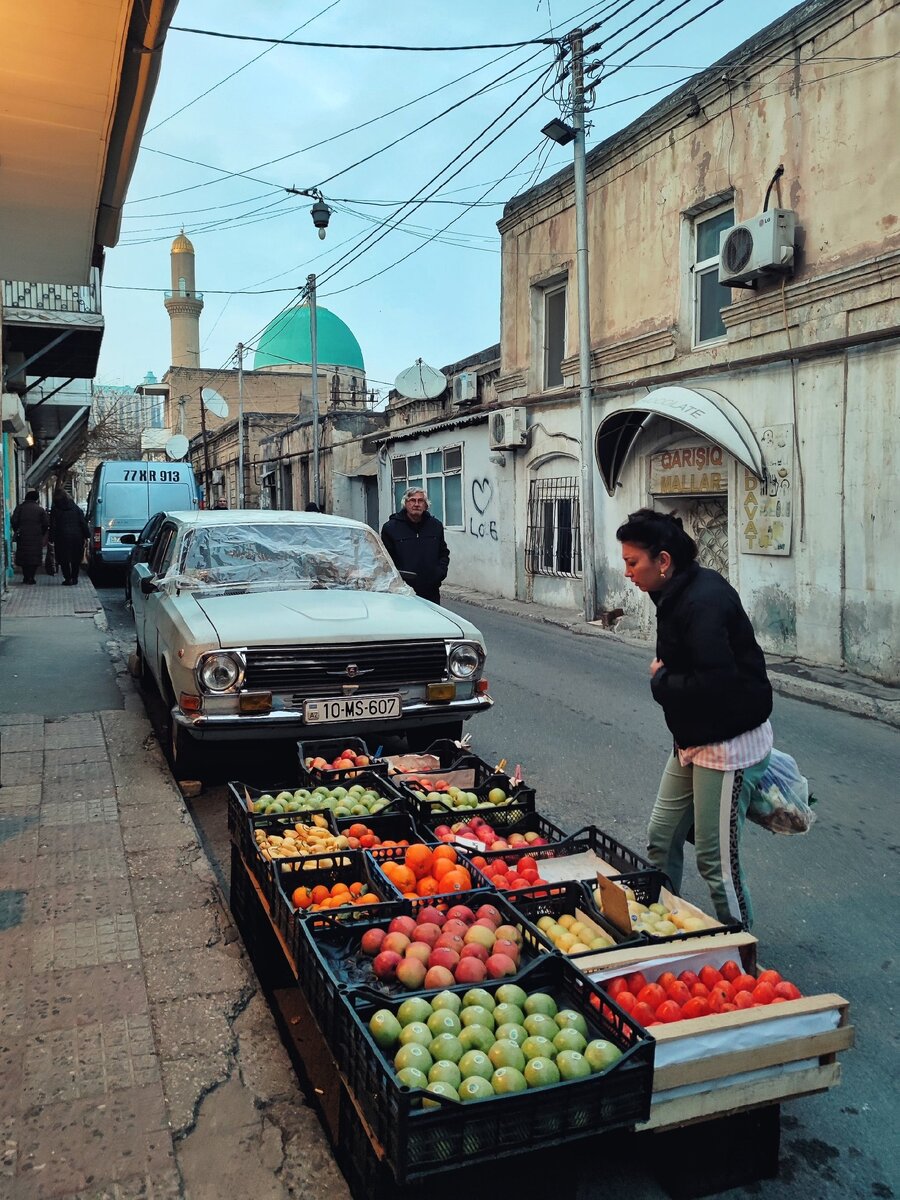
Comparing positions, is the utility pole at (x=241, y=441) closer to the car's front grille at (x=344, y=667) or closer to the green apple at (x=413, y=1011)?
the car's front grille at (x=344, y=667)

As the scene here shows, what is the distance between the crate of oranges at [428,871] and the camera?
3326 mm

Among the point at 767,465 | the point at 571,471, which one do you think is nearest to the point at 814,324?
the point at 767,465

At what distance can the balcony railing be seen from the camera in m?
16.6

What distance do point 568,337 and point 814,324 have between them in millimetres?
5961

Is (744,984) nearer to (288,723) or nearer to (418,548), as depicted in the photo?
(288,723)

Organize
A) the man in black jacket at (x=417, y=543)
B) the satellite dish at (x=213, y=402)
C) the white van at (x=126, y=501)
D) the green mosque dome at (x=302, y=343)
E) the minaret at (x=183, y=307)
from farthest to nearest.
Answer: the minaret at (x=183, y=307) → the green mosque dome at (x=302, y=343) → the satellite dish at (x=213, y=402) → the white van at (x=126, y=501) → the man in black jacket at (x=417, y=543)

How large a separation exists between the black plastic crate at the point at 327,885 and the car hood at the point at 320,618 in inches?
89.1

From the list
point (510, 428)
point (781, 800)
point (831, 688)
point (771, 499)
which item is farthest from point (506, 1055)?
point (510, 428)

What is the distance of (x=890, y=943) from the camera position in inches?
158

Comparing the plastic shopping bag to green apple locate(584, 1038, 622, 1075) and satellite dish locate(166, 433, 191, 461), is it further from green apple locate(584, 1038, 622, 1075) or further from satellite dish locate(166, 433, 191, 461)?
satellite dish locate(166, 433, 191, 461)

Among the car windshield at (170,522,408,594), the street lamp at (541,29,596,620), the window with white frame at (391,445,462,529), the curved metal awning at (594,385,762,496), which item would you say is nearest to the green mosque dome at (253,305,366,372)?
the window with white frame at (391,445,462,529)

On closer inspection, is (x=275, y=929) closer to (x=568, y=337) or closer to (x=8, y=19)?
(x=8, y=19)

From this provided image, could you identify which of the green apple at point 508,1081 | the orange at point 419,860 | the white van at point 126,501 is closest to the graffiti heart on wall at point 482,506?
the white van at point 126,501

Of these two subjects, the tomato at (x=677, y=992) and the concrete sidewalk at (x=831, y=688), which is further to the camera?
the concrete sidewalk at (x=831, y=688)
